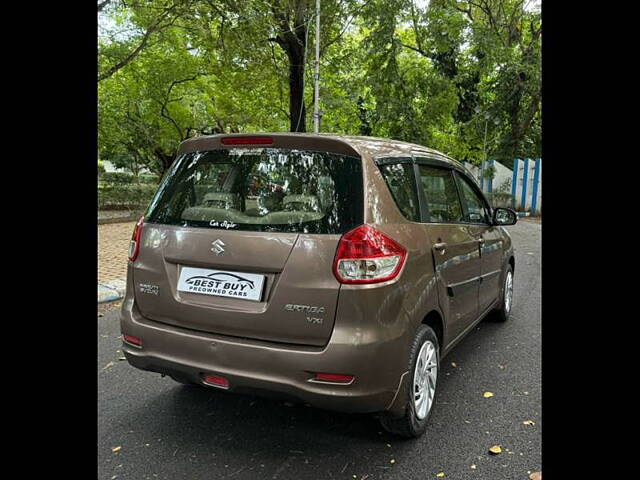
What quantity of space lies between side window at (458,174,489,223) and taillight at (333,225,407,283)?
1.71 m

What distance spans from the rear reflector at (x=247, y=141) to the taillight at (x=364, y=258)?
2.54 feet

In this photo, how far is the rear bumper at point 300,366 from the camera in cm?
249

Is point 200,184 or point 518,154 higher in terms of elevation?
point 518,154

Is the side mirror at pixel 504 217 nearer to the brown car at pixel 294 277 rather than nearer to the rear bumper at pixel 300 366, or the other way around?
the brown car at pixel 294 277

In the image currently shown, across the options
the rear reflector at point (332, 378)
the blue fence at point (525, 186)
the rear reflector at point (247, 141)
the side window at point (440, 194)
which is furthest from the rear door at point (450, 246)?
the blue fence at point (525, 186)

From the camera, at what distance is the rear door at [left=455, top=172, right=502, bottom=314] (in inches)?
167

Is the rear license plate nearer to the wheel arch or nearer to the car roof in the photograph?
the car roof

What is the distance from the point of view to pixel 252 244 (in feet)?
8.63
